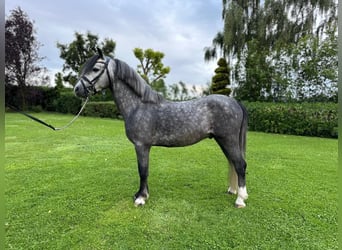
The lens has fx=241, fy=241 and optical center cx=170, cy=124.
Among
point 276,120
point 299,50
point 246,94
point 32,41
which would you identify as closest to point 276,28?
point 299,50

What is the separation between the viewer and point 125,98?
8.42 ft

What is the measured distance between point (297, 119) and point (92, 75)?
8.19 meters

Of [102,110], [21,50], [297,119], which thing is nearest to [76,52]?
[21,50]

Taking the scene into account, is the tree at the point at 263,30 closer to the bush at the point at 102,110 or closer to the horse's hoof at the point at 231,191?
the bush at the point at 102,110

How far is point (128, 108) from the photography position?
8.45ft

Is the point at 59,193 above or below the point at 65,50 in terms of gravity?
below

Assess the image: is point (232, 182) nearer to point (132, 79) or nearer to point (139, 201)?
point (139, 201)

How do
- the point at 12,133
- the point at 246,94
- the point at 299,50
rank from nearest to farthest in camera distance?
1. the point at 12,133
2. the point at 299,50
3. the point at 246,94

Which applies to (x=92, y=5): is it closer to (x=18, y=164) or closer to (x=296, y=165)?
(x=18, y=164)

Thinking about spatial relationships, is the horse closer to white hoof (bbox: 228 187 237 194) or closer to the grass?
white hoof (bbox: 228 187 237 194)

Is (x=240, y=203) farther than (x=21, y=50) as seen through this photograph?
No

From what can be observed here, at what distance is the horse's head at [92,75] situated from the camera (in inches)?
92.4

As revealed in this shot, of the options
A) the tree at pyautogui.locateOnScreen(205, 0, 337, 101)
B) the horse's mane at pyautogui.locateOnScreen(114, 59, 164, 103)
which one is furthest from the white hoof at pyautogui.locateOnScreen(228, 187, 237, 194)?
the tree at pyautogui.locateOnScreen(205, 0, 337, 101)

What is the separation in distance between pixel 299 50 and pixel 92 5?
28.4ft
